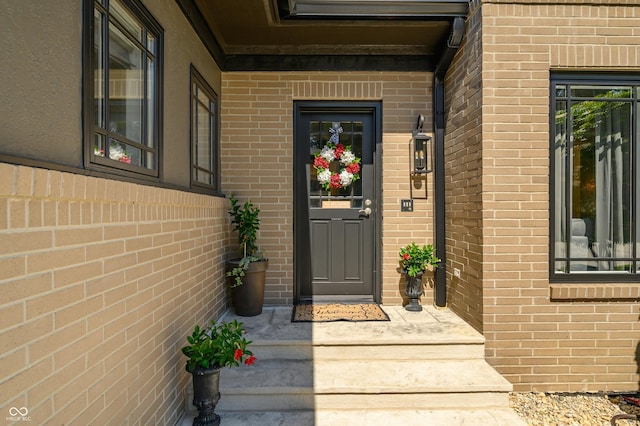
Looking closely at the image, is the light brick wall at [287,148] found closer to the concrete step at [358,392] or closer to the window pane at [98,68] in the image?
the concrete step at [358,392]

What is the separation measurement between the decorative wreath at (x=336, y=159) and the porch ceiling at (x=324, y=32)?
2.69 feet

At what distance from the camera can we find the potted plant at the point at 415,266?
11.5 feet

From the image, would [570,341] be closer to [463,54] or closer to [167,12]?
[463,54]

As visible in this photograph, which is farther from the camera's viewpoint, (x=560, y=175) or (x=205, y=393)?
(x=560, y=175)

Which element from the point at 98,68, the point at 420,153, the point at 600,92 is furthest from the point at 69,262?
the point at 600,92

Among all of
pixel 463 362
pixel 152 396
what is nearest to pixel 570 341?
pixel 463 362

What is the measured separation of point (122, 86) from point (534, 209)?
3.09 metres

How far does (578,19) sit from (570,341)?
8.63 feet

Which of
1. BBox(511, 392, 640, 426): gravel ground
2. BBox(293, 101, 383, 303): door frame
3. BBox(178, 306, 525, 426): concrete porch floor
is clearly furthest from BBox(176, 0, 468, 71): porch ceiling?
BBox(511, 392, 640, 426): gravel ground

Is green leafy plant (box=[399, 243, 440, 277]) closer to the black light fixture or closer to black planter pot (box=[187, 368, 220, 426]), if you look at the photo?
the black light fixture

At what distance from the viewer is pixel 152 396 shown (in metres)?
1.93

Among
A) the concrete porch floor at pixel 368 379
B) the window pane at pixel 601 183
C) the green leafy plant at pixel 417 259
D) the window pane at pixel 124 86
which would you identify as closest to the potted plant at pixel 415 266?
the green leafy plant at pixel 417 259

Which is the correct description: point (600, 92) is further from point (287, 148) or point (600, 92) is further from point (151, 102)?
point (151, 102)

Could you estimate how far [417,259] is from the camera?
3.52m
